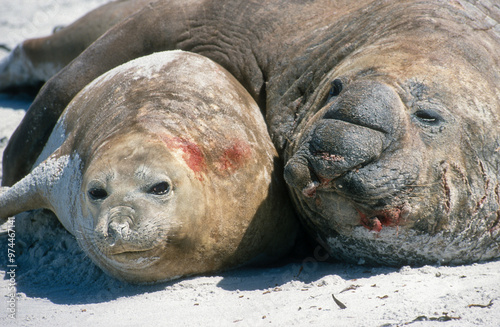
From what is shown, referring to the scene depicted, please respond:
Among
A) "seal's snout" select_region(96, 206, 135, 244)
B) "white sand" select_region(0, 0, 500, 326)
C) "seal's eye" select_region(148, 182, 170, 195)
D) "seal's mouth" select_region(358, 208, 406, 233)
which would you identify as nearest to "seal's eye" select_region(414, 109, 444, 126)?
"seal's mouth" select_region(358, 208, 406, 233)

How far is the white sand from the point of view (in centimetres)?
336

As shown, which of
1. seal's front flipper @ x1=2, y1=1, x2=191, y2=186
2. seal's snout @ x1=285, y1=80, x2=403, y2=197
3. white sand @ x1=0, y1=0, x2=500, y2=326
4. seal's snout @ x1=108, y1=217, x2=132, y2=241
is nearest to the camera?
white sand @ x1=0, y1=0, x2=500, y2=326

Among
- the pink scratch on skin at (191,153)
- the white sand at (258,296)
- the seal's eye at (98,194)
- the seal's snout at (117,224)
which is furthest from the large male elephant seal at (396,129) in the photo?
the seal's eye at (98,194)

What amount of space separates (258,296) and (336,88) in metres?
1.43

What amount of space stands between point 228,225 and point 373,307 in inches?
48.0

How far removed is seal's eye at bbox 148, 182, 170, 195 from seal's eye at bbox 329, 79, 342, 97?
1245 mm

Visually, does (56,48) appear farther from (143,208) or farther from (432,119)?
(432,119)

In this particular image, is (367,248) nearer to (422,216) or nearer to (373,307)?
(422,216)

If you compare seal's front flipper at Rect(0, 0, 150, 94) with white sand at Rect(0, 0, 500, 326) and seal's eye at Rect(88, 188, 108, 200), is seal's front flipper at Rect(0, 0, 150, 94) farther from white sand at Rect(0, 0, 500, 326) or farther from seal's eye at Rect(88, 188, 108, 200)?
seal's eye at Rect(88, 188, 108, 200)

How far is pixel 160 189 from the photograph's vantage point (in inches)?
155

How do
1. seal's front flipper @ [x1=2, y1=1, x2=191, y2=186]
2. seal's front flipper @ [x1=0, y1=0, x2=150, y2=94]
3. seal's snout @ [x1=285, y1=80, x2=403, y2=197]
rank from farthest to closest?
seal's front flipper @ [x1=0, y1=0, x2=150, y2=94]
seal's front flipper @ [x1=2, y1=1, x2=191, y2=186]
seal's snout @ [x1=285, y1=80, x2=403, y2=197]

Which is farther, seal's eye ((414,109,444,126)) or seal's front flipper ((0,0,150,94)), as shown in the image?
seal's front flipper ((0,0,150,94))

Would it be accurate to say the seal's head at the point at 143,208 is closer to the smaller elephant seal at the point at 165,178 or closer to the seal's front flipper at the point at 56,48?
the smaller elephant seal at the point at 165,178

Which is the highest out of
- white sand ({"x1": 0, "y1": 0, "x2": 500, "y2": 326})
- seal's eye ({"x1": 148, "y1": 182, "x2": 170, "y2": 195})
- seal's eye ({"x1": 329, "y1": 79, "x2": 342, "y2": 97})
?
seal's eye ({"x1": 329, "y1": 79, "x2": 342, "y2": 97})
